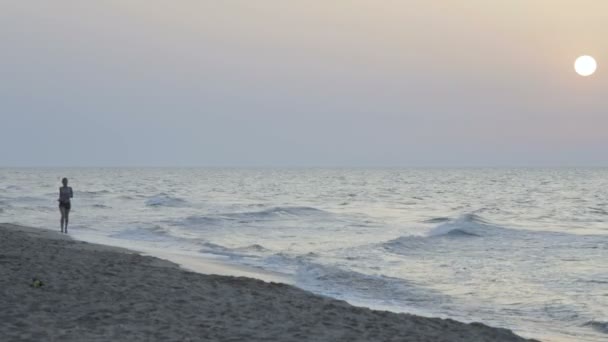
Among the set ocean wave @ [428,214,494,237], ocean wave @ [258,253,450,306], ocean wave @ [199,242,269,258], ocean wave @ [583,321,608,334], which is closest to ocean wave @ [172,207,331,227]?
ocean wave @ [428,214,494,237]

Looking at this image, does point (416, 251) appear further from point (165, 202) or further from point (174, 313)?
point (165, 202)

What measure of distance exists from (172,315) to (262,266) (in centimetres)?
1076

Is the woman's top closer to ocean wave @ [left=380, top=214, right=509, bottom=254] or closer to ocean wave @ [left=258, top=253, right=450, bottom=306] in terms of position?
ocean wave @ [left=258, top=253, right=450, bottom=306]

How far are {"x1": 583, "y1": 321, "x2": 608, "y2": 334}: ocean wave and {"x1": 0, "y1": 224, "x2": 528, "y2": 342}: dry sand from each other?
2990 millimetres

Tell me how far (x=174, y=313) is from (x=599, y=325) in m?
7.80

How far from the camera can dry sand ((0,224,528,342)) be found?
29.6 ft

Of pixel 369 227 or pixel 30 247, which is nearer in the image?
pixel 30 247

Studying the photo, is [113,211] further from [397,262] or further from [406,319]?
[406,319]

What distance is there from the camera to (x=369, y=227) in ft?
121

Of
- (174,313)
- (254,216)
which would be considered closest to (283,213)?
(254,216)

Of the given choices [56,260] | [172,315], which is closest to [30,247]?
[56,260]

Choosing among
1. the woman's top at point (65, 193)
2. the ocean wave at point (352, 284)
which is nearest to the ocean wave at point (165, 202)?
the woman's top at point (65, 193)

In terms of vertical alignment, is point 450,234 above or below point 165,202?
above

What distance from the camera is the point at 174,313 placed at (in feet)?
33.3
